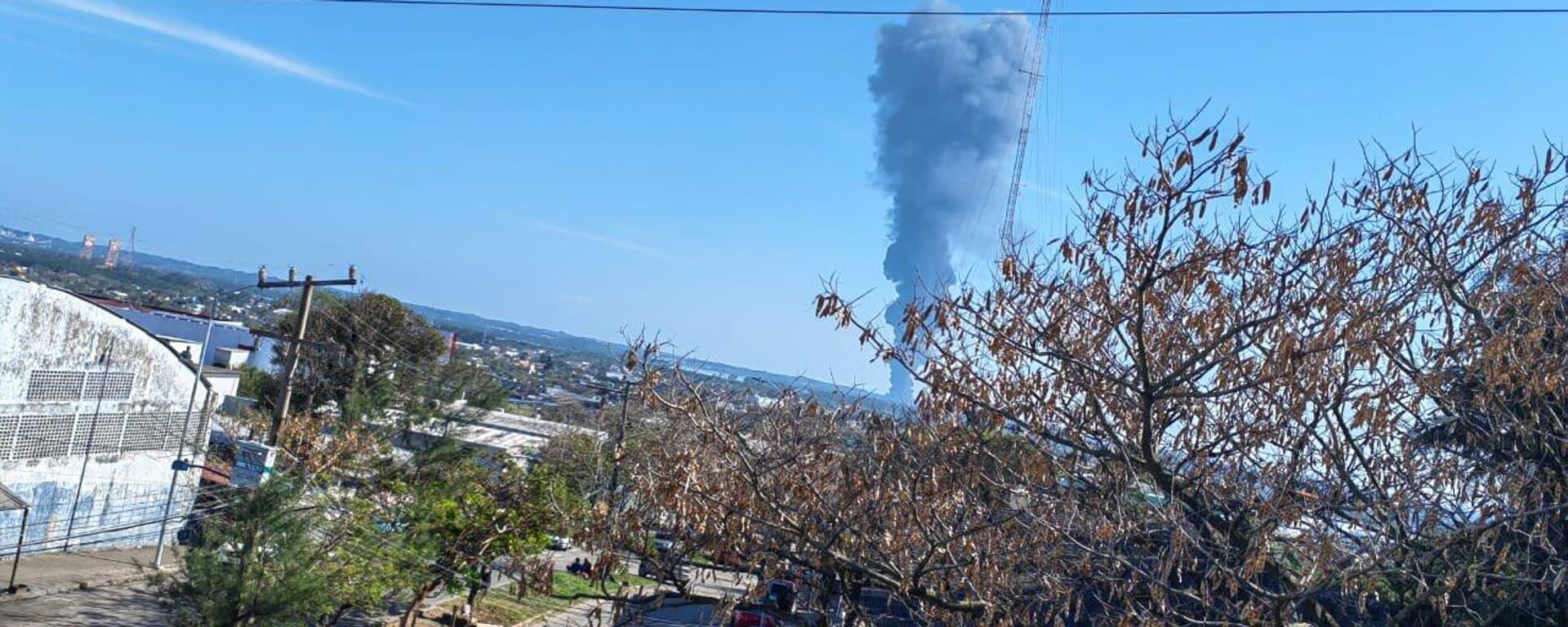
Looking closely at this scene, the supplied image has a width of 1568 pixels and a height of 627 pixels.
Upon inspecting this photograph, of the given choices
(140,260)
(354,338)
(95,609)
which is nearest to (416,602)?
(95,609)

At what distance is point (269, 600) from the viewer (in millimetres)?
14453

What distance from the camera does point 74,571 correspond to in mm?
23750

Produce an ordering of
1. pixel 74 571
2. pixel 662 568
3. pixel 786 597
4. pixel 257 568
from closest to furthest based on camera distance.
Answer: pixel 662 568 → pixel 786 597 → pixel 257 568 → pixel 74 571

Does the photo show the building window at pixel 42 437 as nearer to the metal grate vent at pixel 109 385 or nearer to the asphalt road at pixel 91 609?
the metal grate vent at pixel 109 385

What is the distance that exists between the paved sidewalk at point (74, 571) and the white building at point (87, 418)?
1.10ft

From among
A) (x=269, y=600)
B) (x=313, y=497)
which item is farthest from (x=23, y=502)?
(x=269, y=600)

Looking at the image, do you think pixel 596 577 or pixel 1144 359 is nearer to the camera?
pixel 1144 359

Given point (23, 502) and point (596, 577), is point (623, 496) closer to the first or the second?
point (596, 577)

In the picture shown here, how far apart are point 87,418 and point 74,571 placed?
301 centimetres

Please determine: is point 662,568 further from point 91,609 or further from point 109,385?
point 109,385

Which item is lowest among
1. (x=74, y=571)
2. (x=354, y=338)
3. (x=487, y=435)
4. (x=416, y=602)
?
(x=74, y=571)

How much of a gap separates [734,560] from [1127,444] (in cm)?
225

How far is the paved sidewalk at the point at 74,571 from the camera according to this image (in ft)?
71.0

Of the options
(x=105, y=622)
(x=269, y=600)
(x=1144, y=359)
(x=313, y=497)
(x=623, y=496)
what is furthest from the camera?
(x=105, y=622)
